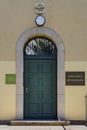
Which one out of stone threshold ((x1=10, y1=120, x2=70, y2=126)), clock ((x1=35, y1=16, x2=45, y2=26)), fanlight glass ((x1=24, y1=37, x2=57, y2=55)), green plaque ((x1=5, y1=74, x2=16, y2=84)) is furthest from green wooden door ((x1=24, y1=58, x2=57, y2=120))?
clock ((x1=35, y1=16, x2=45, y2=26))

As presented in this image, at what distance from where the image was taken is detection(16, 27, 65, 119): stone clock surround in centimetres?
1253

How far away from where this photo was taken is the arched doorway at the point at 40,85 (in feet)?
42.0

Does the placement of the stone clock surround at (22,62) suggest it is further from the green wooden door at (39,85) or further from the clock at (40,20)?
the green wooden door at (39,85)

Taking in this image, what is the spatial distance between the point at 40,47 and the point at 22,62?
3.33 ft

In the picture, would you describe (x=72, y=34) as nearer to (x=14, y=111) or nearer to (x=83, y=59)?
(x=83, y=59)

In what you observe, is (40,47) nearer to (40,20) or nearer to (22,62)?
(22,62)

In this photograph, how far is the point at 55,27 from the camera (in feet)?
41.5

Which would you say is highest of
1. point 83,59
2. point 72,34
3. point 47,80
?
point 72,34

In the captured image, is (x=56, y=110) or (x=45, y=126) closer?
(x=45, y=126)

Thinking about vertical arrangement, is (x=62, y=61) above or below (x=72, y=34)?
below

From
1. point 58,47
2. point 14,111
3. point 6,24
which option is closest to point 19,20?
point 6,24

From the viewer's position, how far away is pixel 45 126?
1184cm

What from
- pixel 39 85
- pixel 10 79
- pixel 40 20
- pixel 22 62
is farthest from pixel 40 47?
Result: pixel 10 79

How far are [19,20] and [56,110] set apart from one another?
367cm
